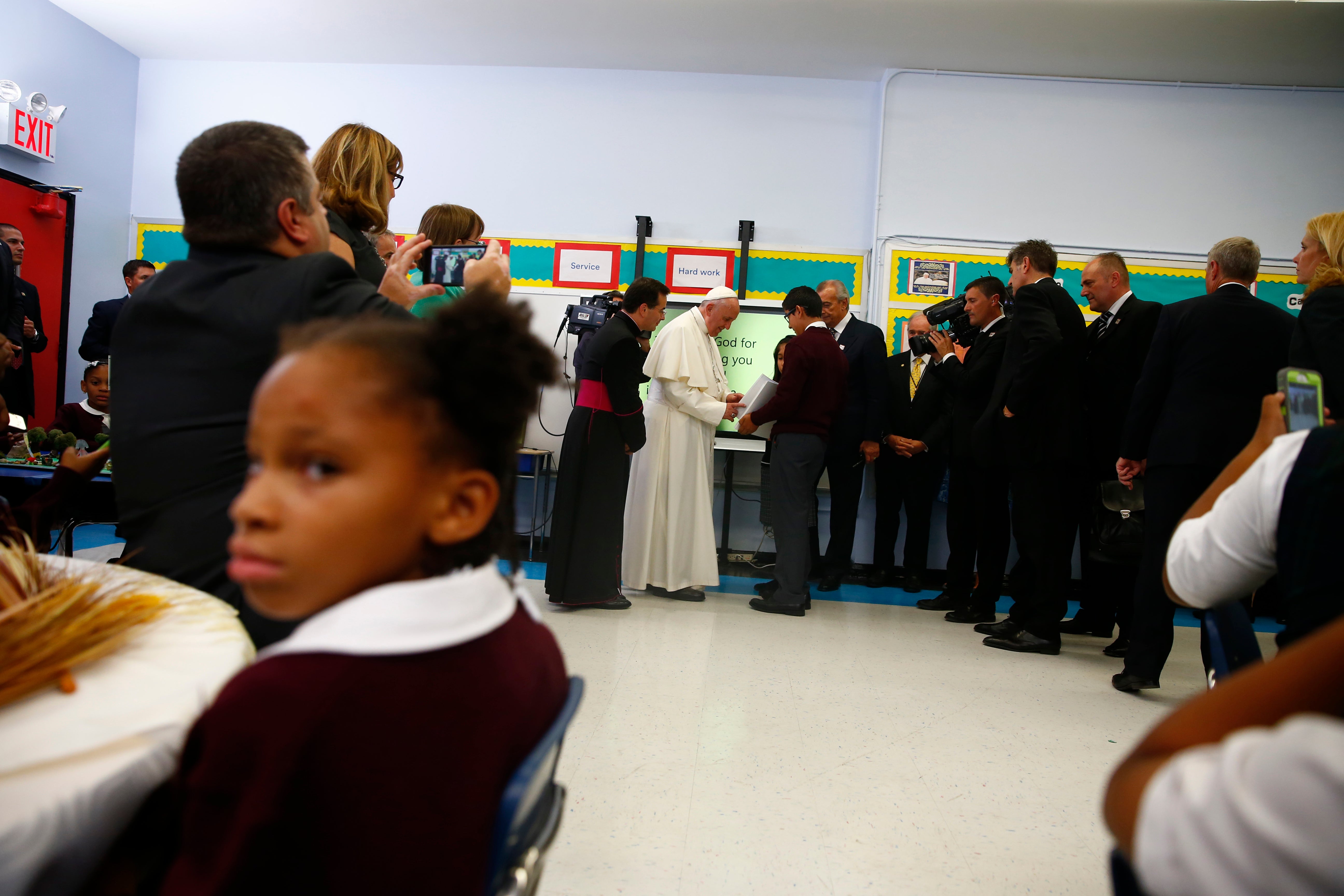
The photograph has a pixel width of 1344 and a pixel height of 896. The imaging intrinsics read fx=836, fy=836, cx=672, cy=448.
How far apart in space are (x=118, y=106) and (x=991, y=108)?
624 centimetres

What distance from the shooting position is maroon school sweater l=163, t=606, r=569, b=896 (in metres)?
0.57

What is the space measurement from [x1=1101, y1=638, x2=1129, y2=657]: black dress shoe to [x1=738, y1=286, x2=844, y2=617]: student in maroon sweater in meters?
1.40

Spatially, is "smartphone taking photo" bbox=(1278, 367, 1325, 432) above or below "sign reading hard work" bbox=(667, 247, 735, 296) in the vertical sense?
below

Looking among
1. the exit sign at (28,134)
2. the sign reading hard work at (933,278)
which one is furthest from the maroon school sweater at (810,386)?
the exit sign at (28,134)

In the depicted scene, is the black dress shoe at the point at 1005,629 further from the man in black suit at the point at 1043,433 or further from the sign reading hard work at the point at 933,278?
the sign reading hard work at the point at 933,278

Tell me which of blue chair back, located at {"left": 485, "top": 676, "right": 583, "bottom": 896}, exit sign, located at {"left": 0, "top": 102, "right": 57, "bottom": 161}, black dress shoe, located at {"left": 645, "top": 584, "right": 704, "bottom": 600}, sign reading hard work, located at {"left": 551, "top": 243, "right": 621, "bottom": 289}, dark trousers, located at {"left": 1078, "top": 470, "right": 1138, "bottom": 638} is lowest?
black dress shoe, located at {"left": 645, "top": 584, "right": 704, "bottom": 600}

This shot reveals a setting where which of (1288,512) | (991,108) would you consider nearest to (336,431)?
(1288,512)

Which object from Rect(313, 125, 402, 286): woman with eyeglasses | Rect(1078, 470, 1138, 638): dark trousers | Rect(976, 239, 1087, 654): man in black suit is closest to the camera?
Rect(313, 125, 402, 286): woman with eyeglasses

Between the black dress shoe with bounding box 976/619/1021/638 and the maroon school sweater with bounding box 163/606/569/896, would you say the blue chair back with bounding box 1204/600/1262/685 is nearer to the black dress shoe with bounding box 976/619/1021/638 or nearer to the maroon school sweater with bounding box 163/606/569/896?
the maroon school sweater with bounding box 163/606/569/896

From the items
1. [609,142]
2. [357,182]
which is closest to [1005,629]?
→ [357,182]

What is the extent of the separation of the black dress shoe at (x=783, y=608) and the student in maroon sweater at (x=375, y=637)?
3667 millimetres

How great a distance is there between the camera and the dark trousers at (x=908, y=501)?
210 inches

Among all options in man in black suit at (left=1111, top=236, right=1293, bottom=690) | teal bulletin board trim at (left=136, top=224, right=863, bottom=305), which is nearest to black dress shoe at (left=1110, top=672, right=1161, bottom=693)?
man in black suit at (left=1111, top=236, right=1293, bottom=690)

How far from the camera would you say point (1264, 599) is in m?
5.04
